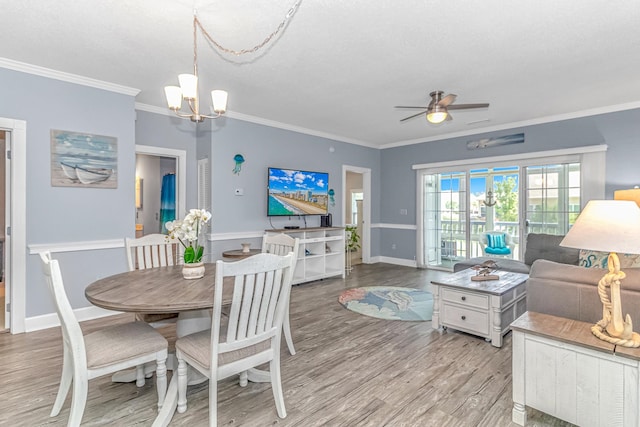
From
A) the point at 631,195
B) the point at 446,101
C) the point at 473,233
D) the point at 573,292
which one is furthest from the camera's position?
the point at 473,233

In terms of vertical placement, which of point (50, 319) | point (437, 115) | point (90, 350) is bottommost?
point (50, 319)

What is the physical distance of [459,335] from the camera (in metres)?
3.20

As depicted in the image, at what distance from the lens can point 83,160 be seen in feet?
11.5

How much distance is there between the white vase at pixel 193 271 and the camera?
2.26m

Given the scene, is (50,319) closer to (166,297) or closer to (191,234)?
(191,234)

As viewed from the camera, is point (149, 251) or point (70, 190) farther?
point (70, 190)

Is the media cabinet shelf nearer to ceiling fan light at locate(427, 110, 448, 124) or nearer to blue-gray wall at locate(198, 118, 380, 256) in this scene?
blue-gray wall at locate(198, 118, 380, 256)

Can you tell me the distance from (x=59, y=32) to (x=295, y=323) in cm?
330

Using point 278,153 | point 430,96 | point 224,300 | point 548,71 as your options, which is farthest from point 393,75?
point 224,300

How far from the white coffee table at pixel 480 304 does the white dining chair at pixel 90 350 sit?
257cm

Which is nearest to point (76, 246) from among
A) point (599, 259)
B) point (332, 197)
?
point (332, 197)

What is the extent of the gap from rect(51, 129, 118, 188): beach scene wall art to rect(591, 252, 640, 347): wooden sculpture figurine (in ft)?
14.4

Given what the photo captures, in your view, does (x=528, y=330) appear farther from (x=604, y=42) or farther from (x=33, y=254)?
(x=33, y=254)

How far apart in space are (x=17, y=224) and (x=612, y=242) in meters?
4.65
